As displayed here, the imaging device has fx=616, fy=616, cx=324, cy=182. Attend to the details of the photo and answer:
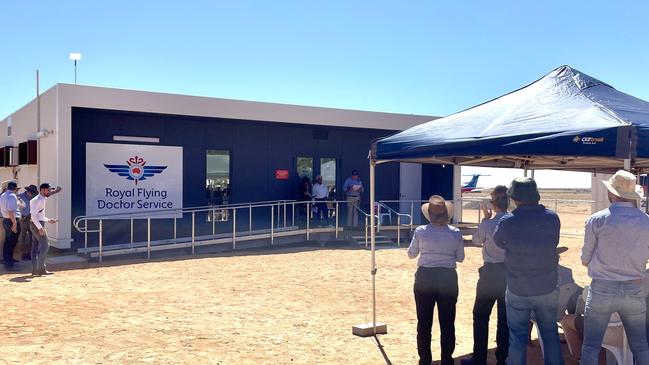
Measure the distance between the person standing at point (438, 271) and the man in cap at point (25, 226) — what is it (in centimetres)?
822

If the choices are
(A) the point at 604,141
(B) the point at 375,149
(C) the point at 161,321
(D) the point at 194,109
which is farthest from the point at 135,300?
(D) the point at 194,109

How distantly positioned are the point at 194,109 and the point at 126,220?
3065 mm

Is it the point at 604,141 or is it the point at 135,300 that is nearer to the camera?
the point at 604,141

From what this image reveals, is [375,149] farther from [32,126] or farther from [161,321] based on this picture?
[32,126]

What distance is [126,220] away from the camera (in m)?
14.5

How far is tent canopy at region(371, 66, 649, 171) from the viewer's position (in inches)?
186

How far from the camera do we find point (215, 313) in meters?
7.57

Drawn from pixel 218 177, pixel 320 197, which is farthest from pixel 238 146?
pixel 320 197

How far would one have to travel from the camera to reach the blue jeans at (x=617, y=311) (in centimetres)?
404

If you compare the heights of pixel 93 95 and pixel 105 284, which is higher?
pixel 93 95

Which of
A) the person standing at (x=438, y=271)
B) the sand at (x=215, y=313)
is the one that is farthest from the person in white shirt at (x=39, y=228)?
the person standing at (x=438, y=271)

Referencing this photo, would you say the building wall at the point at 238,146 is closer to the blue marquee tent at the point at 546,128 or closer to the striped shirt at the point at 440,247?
the blue marquee tent at the point at 546,128

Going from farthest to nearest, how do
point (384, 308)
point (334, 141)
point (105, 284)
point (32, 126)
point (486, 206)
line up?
1. point (334, 141)
2. point (32, 126)
3. point (105, 284)
4. point (384, 308)
5. point (486, 206)

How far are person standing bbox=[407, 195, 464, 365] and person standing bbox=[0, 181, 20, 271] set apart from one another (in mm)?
8031
